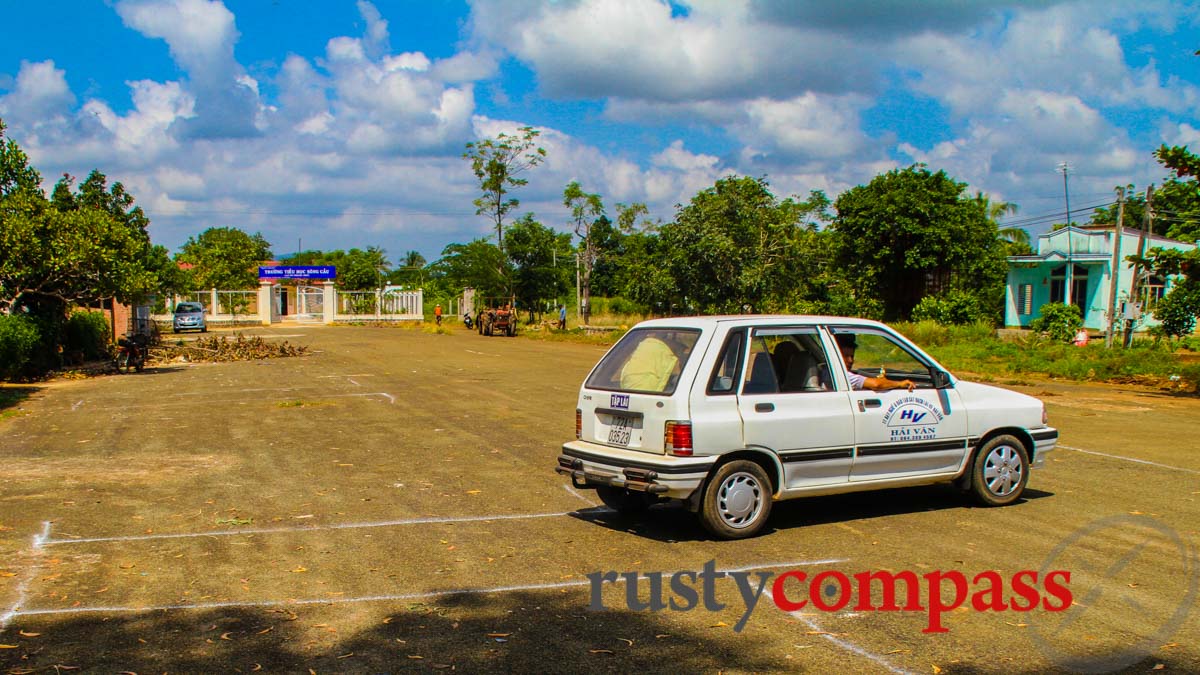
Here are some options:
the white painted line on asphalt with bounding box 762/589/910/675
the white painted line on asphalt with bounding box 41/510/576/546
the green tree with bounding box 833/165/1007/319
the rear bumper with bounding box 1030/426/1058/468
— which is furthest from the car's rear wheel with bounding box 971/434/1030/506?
the green tree with bounding box 833/165/1007/319

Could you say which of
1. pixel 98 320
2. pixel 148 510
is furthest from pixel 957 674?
pixel 98 320

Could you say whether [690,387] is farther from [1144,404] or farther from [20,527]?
[1144,404]

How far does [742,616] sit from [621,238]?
63.8 metres

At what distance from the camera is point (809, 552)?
21.6ft

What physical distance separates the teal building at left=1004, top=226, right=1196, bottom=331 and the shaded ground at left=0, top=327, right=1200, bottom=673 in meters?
30.7

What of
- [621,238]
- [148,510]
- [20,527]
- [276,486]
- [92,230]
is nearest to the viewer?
[20,527]

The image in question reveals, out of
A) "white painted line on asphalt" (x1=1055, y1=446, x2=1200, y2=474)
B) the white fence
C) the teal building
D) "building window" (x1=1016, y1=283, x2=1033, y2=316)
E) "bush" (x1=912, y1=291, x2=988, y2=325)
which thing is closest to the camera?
"white painted line on asphalt" (x1=1055, y1=446, x2=1200, y2=474)

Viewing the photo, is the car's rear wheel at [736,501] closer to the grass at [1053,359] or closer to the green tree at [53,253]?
the grass at [1053,359]

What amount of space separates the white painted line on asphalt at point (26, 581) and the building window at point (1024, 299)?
44.0 meters

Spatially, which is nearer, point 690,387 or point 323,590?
point 323,590

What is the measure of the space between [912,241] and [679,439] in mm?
34177

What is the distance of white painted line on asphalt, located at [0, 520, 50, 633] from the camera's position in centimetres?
526

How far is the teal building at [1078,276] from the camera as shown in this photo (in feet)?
132

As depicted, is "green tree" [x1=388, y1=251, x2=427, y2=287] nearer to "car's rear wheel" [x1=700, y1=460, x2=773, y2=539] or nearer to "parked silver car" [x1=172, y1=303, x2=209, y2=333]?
"parked silver car" [x1=172, y1=303, x2=209, y2=333]
